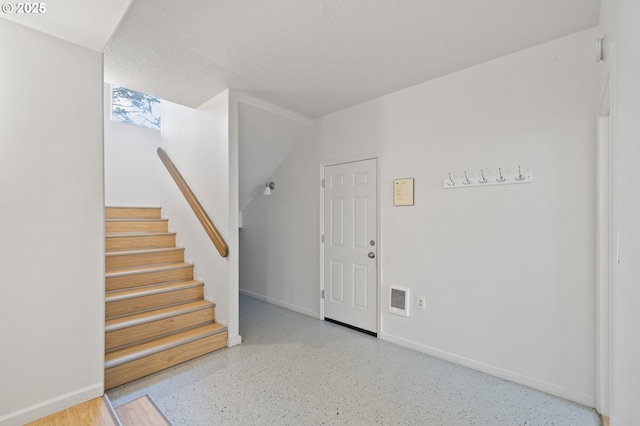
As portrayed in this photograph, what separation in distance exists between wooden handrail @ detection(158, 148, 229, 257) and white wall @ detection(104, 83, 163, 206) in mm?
546

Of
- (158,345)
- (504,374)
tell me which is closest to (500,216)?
(504,374)

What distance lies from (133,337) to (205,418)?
106 cm

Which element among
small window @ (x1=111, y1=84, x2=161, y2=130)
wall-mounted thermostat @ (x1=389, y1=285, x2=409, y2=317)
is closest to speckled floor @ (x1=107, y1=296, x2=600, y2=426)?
wall-mounted thermostat @ (x1=389, y1=285, x2=409, y2=317)

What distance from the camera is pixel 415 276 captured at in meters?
2.73

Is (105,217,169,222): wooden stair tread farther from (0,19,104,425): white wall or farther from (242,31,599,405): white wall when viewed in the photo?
(242,31,599,405): white wall

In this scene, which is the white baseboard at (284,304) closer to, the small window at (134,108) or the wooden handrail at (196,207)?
the wooden handrail at (196,207)

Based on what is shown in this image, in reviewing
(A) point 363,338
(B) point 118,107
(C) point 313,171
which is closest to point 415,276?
(A) point 363,338

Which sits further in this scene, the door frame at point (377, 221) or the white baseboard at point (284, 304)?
the white baseboard at point (284, 304)

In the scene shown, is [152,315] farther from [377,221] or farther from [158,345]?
[377,221]

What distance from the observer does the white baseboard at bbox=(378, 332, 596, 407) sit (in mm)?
1938

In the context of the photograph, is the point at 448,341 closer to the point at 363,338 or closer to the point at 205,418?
the point at 363,338

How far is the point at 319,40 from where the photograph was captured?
201 cm

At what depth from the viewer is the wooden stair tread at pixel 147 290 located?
2529mm

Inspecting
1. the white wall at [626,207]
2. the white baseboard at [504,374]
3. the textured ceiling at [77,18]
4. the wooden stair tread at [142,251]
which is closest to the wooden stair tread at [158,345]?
the wooden stair tread at [142,251]
